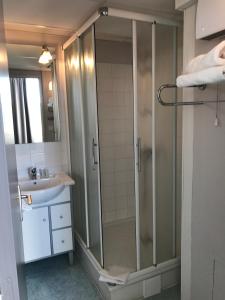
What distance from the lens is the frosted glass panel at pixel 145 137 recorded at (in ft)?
6.19

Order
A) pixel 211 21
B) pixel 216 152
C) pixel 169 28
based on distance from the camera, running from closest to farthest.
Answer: pixel 211 21, pixel 216 152, pixel 169 28

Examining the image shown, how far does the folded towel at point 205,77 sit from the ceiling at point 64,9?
0.77 metres

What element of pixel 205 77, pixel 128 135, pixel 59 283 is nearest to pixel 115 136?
pixel 128 135

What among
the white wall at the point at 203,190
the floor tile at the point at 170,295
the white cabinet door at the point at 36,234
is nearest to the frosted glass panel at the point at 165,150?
the floor tile at the point at 170,295

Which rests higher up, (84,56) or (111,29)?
(111,29)

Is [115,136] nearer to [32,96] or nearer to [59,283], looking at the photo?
[32,96]

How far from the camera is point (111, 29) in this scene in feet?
6.16

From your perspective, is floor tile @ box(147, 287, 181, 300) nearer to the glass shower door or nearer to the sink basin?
the glass shower door

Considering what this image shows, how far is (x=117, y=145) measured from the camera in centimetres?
246

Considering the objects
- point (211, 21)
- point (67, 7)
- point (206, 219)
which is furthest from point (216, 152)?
point (67, 7)

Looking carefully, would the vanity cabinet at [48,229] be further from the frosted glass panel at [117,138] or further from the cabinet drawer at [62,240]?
the frosted glass panel at [117,138]

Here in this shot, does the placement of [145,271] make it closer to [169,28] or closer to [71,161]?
[71,161]

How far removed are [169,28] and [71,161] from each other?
5.33 ft

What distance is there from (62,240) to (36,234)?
267mm
